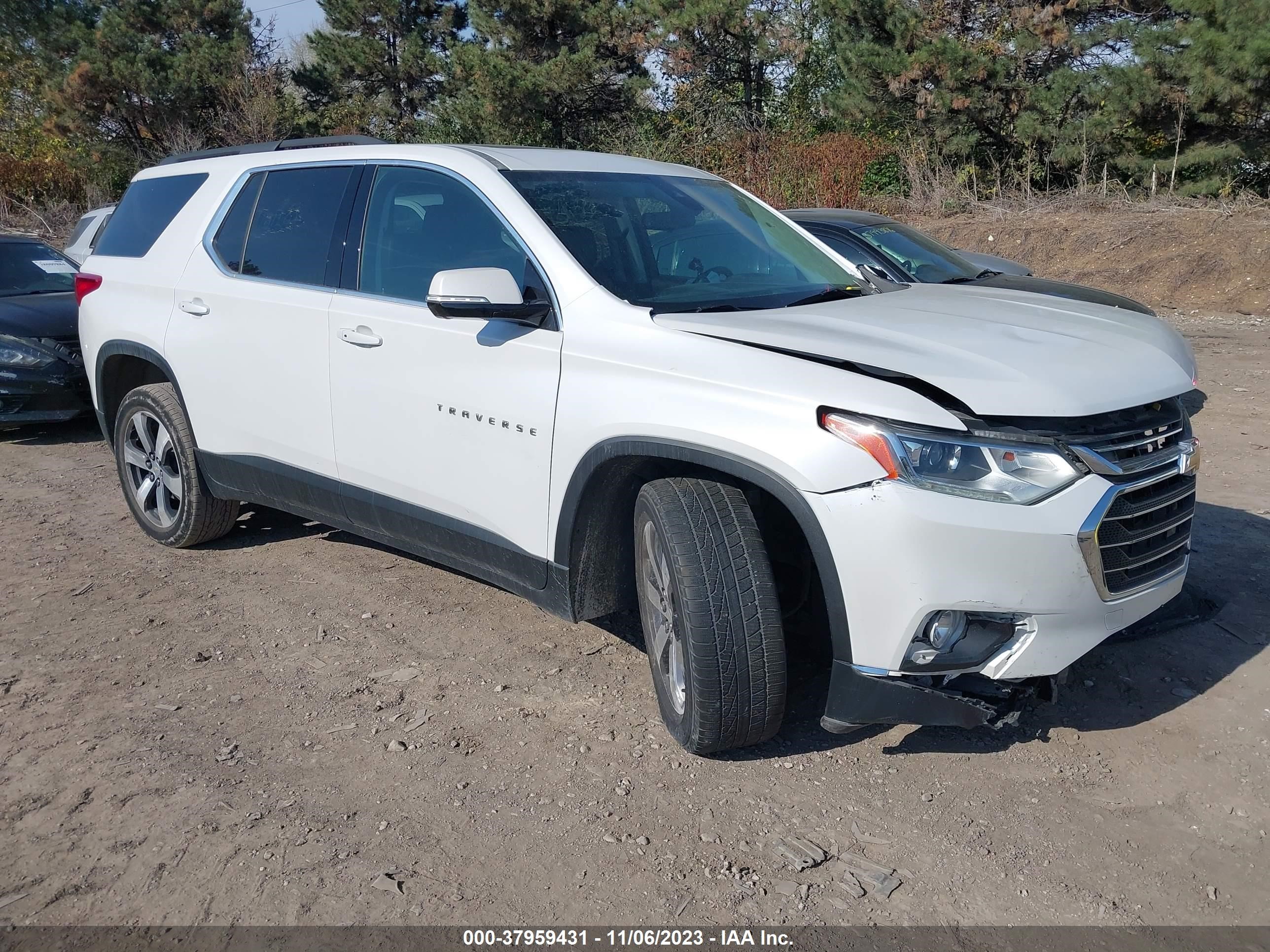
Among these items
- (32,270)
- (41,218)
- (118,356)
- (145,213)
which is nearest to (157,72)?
(41,218)

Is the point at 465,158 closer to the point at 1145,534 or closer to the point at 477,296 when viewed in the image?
the point at 477,296

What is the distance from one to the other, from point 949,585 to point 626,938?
3.89 ft

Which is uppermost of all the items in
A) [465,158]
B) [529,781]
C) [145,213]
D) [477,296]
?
[465,158]

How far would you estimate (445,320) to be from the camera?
382cm

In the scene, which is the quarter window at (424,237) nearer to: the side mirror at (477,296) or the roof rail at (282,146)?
the side mirror at (477,296)

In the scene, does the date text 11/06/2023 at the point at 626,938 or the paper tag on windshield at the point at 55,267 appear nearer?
the date text 11/06/2023 at the point at 626,938

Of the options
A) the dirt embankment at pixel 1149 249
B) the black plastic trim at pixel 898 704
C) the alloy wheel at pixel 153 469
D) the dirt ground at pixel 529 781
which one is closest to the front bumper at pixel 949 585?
the black plastic trim at pixel 898 704

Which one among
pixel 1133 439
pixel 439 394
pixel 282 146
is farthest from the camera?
pixel 282 146

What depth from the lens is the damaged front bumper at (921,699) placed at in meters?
2.94

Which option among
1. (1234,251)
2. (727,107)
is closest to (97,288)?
(1234,251)

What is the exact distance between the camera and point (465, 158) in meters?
4.00

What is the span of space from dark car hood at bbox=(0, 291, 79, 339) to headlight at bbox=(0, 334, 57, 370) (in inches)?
2.1

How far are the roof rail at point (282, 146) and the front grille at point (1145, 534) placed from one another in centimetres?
322

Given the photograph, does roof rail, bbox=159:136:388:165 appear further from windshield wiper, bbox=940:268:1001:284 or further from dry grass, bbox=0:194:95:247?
dry grass, bbox=0:194:95:247
